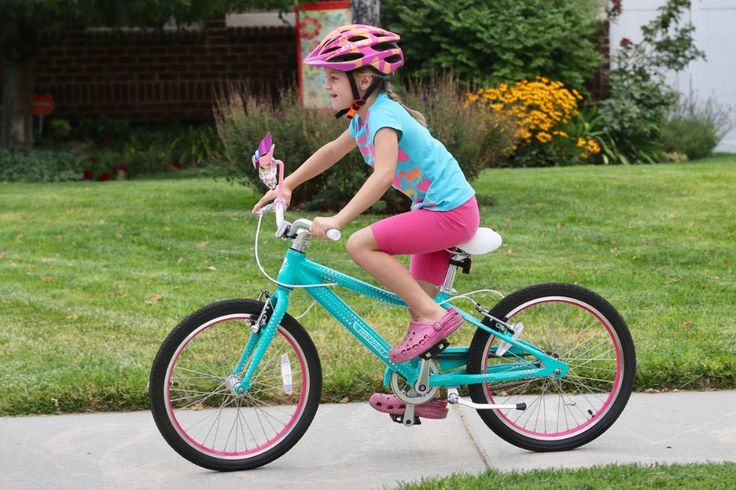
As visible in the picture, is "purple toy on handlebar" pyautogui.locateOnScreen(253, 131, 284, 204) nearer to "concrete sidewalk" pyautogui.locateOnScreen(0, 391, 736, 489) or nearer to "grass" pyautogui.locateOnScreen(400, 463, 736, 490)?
"concrete sidewalk" pyautogui.locateOnScreen(0, 391, 736, 489)

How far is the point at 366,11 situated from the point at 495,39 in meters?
4.38

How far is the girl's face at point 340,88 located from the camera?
455cm

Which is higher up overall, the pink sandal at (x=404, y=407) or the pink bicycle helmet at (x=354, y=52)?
the pink bicycle helmet at (x=354, y=52)

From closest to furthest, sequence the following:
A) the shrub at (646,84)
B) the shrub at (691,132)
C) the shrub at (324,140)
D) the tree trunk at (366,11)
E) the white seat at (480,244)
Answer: the white seat at (480,244) < the shrub at (324,140) < the tree trunk at (366,11) < the shrub at (646,84) < the shrub at (691,132)

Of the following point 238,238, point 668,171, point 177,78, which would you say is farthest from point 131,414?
point 177,78

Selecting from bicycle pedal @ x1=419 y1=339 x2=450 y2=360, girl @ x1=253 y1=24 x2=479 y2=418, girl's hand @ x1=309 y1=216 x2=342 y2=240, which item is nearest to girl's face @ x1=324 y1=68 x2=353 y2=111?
girl @ x1=253 y1=24 x2=479 y2=418

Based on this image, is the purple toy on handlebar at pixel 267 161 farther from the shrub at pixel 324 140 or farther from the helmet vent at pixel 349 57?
the shrub at pixel 324 140

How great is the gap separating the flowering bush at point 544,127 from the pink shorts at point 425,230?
11.7m

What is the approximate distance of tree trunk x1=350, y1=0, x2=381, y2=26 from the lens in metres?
13.7

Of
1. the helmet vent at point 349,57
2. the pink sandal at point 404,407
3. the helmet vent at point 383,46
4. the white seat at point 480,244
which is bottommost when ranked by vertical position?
the pink sandal at point 404,407

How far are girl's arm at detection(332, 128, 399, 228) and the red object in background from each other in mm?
16624

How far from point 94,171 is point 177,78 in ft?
12.5

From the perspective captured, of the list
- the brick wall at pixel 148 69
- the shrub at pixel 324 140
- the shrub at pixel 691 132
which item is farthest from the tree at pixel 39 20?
the shrub at pixel 691 132

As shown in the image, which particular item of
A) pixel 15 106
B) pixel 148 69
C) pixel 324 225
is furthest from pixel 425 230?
pixel 148 69
